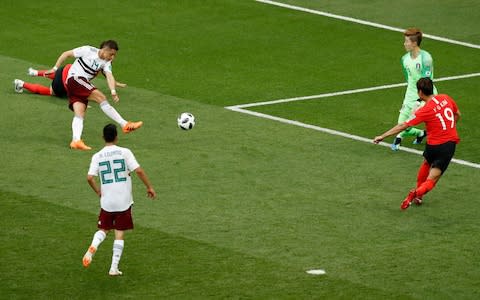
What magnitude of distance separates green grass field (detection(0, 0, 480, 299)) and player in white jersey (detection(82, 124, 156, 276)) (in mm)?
408

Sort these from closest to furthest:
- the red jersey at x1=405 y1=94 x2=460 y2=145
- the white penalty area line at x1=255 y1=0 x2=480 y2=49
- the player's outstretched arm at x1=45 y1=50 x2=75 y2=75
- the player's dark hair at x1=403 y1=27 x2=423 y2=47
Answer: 1. the red jersey at x1=405 y1=94 x2=460 y2=145
2. the player's dark hair at x1=403 y1=27 x2=423 y2=47
3. the player's outstretched arm at x1=45 y1=50 x2=75 y2=75
4. the white penalty area line at x1=255 y1=0 x2=480 y2=49

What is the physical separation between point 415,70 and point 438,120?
355 cm

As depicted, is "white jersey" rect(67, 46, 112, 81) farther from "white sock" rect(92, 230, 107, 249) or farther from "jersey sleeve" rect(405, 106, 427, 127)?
"white sock" rect(92, 230, 107, 249)

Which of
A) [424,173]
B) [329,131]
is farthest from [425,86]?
[329,131]

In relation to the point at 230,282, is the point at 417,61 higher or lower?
higher

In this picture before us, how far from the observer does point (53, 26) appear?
3181cm

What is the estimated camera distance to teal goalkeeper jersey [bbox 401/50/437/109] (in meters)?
22.5

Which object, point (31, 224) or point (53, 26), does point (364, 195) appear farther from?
point (53, 26)

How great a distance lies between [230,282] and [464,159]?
728cm

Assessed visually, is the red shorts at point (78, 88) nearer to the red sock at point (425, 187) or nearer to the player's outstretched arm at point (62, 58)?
the player's outstretched arm at point (62, 58)

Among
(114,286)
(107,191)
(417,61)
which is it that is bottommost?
(114,286)

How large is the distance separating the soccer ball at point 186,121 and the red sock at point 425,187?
529cm

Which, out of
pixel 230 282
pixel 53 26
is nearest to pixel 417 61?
pixel 230 282

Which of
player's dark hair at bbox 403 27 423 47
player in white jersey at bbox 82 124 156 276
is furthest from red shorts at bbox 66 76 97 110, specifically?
player in white jersey at bbox 82 124 156 276
